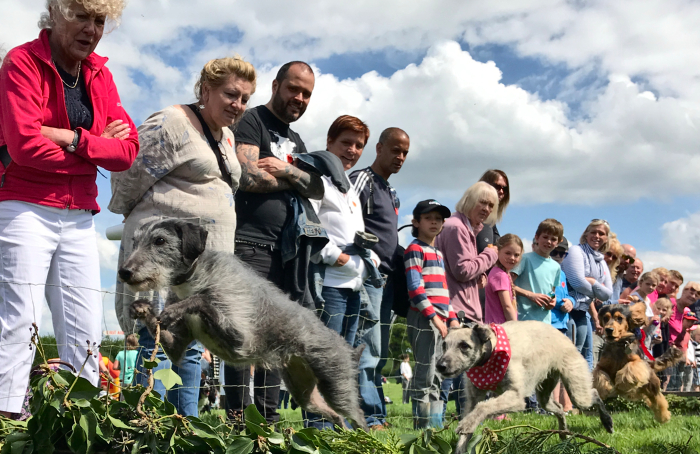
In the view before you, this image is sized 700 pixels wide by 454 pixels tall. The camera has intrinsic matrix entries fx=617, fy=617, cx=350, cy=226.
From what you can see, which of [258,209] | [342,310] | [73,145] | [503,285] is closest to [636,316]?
[503,285]

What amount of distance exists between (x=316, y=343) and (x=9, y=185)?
169cm

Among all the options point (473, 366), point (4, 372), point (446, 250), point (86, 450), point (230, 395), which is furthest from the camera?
point (446, 250)

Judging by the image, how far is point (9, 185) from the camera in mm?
3031

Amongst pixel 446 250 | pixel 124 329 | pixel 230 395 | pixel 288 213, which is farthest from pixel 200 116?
pixel 446 250

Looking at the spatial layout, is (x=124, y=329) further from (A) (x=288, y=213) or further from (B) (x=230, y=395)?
(A) (x=288, y=213)

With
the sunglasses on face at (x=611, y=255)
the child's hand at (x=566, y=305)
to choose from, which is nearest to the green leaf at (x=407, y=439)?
the child's hand at (x=566, y=305)

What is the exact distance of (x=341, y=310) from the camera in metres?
4.54

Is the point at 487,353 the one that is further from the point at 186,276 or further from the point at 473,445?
the point at 186,276

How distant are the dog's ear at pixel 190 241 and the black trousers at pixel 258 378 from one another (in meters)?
0.93

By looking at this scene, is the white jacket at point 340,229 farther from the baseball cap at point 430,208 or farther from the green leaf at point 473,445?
the green leaf at point 473,445

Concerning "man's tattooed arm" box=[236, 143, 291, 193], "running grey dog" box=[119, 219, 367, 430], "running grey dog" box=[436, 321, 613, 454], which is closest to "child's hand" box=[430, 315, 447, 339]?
"running grey dog" box=[436, 321, 613, 454]

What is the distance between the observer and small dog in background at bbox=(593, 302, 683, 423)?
6273 millimetres

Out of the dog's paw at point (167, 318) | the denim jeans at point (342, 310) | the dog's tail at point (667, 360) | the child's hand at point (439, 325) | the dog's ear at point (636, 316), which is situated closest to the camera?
the dog's paw at point (167, 318)

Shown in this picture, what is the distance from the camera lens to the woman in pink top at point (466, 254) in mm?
6047
